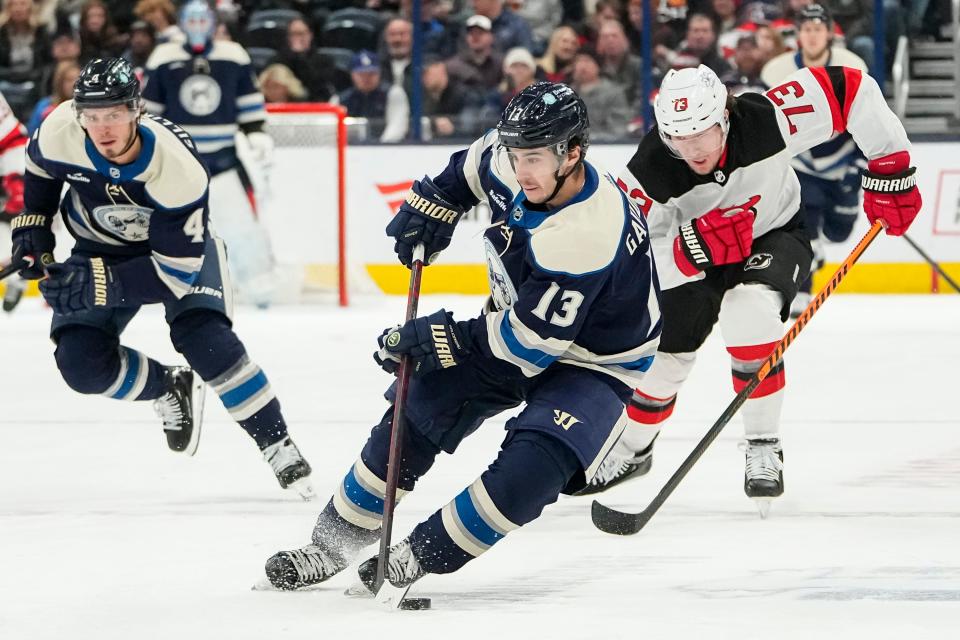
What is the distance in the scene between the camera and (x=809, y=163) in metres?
6.07

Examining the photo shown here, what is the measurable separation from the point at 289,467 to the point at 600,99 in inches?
161

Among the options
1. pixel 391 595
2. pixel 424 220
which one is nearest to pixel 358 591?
pixel 391 595

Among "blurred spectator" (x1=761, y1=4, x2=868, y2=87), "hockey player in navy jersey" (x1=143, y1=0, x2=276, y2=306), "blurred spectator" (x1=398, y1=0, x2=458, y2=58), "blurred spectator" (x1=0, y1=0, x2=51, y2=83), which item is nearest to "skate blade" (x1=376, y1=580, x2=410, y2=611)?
"blurred spectator" (x1=761, y1=4, x2=868, y2=87)

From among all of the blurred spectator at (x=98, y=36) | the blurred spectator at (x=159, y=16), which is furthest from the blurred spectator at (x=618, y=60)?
the blurred spectator at (x=98, y=36)

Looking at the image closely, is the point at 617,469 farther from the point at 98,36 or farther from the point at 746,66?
the point at 98,36

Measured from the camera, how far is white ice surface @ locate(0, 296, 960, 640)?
255cm

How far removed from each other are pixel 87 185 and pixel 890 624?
197cm

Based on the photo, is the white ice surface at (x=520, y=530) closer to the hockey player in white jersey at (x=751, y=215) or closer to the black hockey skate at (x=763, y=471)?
the black hockey skate at (x=763, y=471)

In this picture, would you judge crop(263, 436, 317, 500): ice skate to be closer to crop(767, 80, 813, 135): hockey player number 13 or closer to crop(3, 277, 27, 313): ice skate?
crop(767, 80, 813, 135): hockey player number 13

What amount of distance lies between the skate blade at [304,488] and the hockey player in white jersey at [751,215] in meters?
0.79

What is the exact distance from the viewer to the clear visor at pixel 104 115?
10.5 feet

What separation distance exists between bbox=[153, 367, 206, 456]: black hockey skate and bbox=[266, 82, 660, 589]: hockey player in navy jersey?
106 cm

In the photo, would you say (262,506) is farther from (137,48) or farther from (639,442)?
(137,48)

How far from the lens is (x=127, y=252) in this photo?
352 cm
